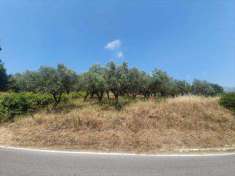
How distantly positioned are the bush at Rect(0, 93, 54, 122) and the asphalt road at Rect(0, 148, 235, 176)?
6776 mm

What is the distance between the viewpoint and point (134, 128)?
1105 centimetres

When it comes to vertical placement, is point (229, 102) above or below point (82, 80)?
below

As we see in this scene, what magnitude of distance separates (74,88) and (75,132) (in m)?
6.93

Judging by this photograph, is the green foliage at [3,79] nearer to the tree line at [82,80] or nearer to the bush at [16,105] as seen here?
the tree line at [82,80]

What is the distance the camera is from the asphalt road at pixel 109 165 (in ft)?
17.2

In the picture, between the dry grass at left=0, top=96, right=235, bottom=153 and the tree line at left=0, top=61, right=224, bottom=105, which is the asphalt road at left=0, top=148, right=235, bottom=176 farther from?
the tree line at left=0, top=61, right=224, bottom=105

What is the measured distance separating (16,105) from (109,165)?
10675 millimetres

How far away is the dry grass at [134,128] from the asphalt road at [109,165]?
1.74 meters

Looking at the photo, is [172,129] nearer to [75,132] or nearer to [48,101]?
[75,132]

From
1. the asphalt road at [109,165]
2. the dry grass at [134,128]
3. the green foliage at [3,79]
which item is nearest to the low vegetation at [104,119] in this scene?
the dry grass at [134,128]

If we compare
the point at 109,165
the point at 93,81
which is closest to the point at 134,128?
the point at 109,165

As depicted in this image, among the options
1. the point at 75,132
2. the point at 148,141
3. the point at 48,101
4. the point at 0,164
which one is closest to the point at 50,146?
the point at 75,132

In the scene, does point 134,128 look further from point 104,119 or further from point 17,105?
point 17,105

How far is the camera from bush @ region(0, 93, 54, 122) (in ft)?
43.7
